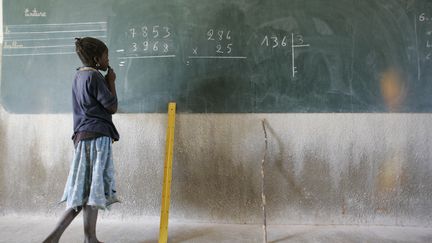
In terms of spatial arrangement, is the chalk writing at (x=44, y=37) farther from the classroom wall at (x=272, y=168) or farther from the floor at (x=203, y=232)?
the floor at (x=203, y=232)

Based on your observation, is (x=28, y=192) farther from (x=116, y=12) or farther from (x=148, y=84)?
(x=116, y=12)

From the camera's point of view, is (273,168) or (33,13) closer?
(273,168)

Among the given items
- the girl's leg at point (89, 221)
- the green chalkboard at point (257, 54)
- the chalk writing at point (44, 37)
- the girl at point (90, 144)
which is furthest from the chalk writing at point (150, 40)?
the girl's leg at point (89, 221)

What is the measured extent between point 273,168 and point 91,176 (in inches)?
58.4

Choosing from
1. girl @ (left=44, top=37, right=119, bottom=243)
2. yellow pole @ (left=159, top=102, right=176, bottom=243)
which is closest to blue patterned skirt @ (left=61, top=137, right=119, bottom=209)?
girl @ (left=44, top=37, right=119, bottom=243)

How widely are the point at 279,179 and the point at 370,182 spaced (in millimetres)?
773

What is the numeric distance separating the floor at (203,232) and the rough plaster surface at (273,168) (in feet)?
0.27

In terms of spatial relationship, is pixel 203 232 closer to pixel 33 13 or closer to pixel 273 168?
pixel 273 168

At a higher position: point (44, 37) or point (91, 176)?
point (44, 37)

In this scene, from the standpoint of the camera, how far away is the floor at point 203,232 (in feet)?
8.33

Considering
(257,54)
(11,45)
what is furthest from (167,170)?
(11,45)

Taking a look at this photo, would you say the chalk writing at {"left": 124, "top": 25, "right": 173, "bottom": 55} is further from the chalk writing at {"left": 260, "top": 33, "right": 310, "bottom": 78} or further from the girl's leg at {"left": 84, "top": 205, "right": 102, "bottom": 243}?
the girl's leg at {"left": 84, "top": 205, "right": 102, "bottom": 243}

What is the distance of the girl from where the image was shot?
216 centimetres

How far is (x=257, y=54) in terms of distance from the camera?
9.32 ft
